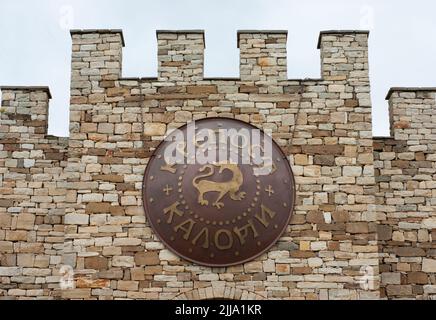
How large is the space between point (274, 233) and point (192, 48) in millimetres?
2662

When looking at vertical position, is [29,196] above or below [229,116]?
below

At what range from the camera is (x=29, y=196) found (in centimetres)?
1360

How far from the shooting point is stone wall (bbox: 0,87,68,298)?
1334 cm

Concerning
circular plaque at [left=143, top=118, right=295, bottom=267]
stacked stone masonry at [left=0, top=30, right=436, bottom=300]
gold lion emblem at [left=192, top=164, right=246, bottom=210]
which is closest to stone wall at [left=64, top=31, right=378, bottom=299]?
stacked stone masonry at [left=0, top=30, right=436, bottom=300]

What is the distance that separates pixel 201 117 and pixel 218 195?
42.7 inches

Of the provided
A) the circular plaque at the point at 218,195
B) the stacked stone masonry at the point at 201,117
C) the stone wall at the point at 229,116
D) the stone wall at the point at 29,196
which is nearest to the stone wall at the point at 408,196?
the stacked stone masonry at the point at 201,117

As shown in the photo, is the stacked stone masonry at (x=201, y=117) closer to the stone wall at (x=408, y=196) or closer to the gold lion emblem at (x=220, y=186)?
the stone wall at (x=408, y=196)

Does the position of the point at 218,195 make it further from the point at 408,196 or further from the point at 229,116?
the point at 408,196

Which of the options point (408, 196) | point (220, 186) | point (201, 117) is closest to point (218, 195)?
point (220, 186)

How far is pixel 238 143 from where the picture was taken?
1289 centimetres
